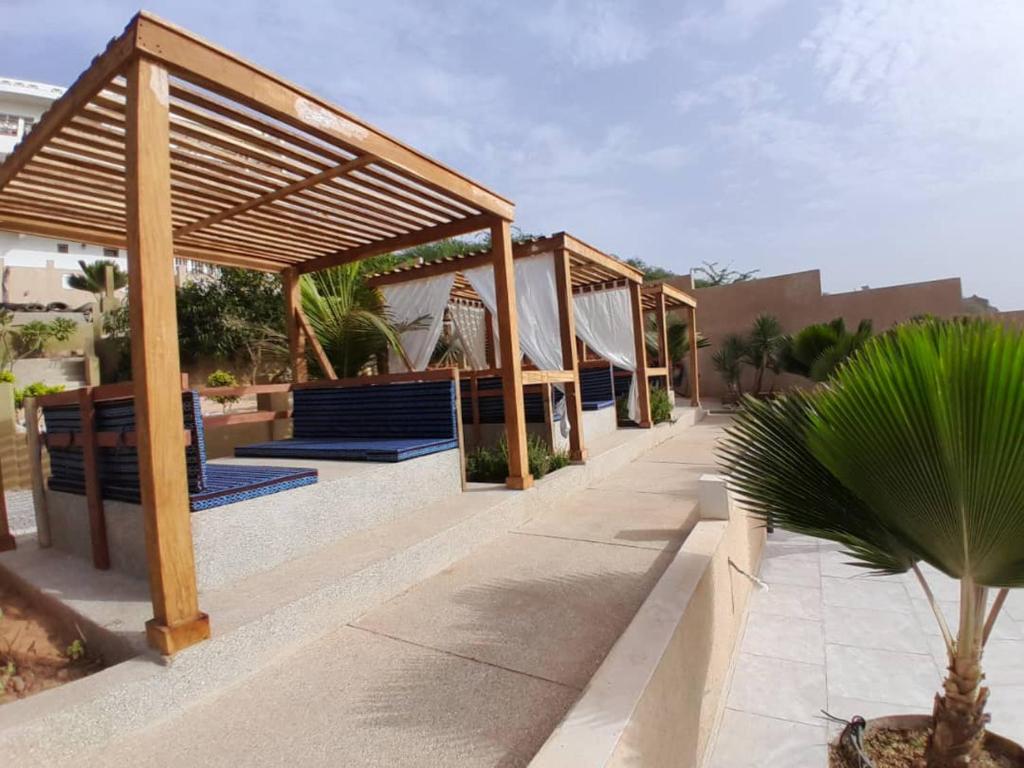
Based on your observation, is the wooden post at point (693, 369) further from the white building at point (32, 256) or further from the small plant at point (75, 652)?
the white building at point (32, 256)

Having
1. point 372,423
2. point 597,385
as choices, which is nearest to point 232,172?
point 372,423

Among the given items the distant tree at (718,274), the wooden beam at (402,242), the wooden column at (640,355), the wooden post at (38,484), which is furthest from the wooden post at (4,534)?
the distant tree at (718,274)

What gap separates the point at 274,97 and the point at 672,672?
293 cm

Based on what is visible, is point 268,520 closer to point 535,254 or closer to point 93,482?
point 93,482

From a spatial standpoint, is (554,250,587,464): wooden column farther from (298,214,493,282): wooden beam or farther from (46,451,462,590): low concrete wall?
(46,451,462,590): low concrete wall

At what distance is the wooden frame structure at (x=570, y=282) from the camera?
518cm

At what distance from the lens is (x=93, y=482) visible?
2.56 metres

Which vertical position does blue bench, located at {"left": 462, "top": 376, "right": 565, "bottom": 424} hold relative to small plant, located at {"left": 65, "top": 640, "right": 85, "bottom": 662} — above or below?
above

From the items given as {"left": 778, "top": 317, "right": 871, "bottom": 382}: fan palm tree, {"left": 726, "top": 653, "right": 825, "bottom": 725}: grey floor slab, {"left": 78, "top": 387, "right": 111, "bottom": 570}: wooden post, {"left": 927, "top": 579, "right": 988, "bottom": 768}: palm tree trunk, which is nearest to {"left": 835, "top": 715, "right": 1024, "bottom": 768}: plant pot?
{"left": 927, "top": 579, "right": 988, "bottom": 768}: palm tree trunk

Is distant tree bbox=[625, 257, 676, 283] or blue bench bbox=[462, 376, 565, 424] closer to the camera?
blue bench bbox=[462, 376, 565, 424]

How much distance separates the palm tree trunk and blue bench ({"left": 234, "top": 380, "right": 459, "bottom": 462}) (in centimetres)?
283

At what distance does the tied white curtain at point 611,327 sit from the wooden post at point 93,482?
6014 mm

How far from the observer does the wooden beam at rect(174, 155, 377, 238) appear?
3139mm

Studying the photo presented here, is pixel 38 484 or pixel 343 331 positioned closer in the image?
pixel 38 484
